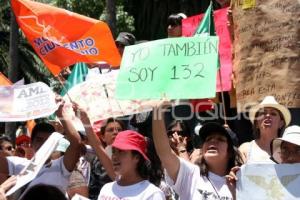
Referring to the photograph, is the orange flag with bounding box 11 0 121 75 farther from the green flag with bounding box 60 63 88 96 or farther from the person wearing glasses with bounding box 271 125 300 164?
the person wearing glasses with bounding box 271 125 300 164

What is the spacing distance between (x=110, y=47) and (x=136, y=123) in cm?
72

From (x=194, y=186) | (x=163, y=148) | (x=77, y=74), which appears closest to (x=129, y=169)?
(x=163, y=148)

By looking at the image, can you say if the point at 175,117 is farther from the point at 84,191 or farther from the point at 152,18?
the point at 152,18

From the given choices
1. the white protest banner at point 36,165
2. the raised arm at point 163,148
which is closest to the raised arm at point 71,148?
the white protest banner at point 36,165

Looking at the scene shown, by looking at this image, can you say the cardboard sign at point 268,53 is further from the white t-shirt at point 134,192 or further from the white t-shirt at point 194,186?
the white t-shirt at point 134,192

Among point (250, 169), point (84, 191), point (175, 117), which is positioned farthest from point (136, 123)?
point (250, 169)

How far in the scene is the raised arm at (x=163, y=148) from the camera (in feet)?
15.4

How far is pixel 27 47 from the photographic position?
3152cm

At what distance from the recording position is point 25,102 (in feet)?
19.4

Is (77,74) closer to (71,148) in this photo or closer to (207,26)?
(207,26)

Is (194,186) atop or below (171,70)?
below

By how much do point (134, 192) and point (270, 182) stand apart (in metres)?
0.93

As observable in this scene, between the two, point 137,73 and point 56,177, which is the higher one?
point 137,73

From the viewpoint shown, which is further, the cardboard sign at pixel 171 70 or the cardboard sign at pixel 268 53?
the cardboard sign at pixel 268 53
